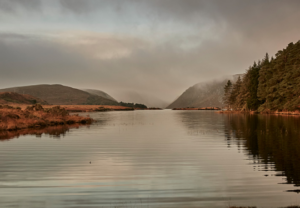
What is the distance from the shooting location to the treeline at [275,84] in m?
72.6

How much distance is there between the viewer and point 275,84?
282ft

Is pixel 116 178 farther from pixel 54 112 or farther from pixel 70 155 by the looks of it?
pixel 54 112

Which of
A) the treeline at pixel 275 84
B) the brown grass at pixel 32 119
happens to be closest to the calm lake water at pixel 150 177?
the brown grass at pixel 32 119

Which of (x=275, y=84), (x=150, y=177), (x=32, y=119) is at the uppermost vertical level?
(x=275, y=84)

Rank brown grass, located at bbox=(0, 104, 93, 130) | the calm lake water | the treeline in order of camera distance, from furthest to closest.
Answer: the treeline < brown grass, located at bbox=(0, 104, 93, 130) < the calm lake water

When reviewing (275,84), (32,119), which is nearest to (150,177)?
(32,119)

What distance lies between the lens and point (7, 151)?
20.2 metres

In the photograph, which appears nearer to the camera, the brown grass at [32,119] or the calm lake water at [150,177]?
the calm lake water at [150,177]

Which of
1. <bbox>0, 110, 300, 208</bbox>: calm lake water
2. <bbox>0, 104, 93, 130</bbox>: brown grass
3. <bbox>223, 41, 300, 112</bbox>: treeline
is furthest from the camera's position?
<bbox>223, 41, 300, 112</bbox>: treeline

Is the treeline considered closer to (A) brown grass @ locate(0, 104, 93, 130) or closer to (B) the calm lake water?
(A) brown grass @ locate(0, 104, 93, 130)

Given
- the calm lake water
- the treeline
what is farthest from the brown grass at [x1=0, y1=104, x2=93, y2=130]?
the treeline

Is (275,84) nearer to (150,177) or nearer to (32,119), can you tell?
(32,119)

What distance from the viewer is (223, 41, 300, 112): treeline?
72.6 metres

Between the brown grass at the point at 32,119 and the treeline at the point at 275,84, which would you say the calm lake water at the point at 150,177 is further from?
the treeline at the point at 275,84
